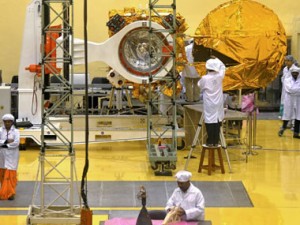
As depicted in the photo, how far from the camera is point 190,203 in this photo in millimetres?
7785

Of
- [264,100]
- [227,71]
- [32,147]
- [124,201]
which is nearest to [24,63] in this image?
[32,147]

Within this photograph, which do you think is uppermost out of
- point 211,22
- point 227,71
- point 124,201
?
point 211,22

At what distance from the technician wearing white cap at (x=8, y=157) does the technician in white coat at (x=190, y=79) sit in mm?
5109

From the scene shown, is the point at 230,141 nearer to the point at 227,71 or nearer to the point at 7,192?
the point at 227,71

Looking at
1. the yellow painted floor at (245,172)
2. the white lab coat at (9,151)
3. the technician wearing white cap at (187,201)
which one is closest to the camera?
the technician wearing white cap at (187,201)

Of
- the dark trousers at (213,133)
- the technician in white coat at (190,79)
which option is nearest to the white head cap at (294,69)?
the technician in white coat at (190,79)

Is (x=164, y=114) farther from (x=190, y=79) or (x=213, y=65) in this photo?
(x=213, y=65)

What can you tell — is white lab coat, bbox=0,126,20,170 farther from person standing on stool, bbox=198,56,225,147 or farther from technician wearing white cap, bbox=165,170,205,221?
person standing on stool, bbox=198,56,225,147

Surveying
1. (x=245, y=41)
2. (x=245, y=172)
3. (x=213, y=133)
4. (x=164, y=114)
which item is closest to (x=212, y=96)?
(x=213, y=133)

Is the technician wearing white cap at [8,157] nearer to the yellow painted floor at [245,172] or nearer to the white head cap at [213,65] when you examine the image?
the yellow painted floor at [245,172]

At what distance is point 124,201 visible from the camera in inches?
401

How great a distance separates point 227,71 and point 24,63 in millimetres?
4094

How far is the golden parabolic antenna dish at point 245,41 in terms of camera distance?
43.6 feet

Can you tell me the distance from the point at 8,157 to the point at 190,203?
10.9ft
